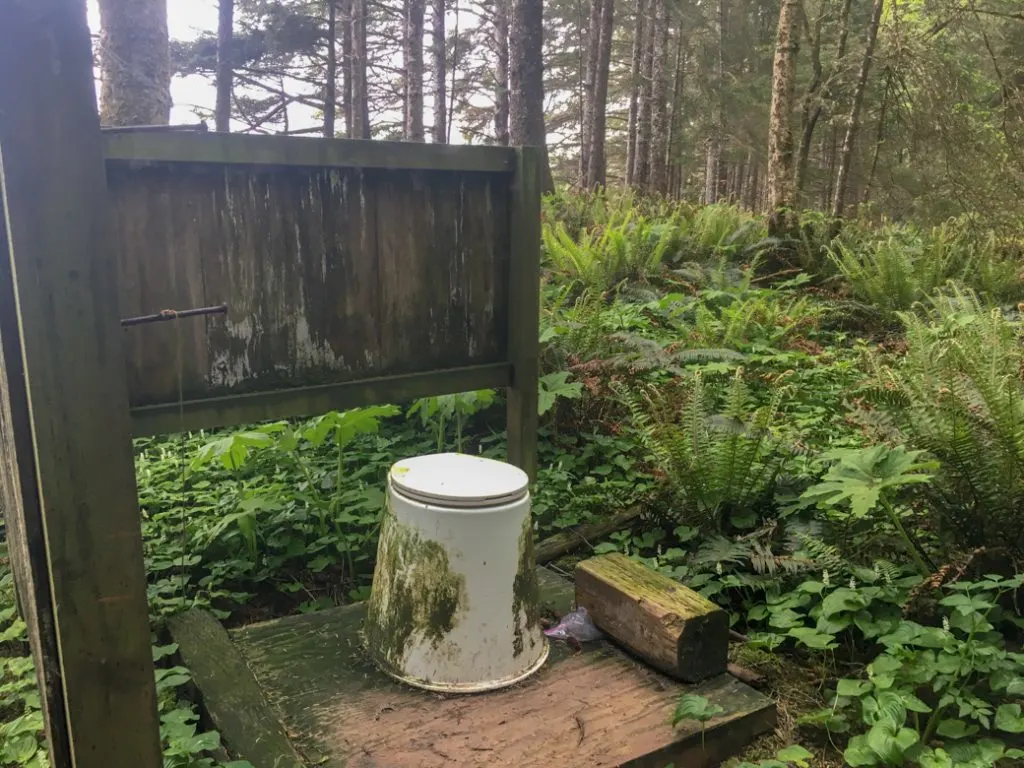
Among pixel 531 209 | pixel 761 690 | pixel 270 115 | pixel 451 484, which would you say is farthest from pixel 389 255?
pixel 270 115

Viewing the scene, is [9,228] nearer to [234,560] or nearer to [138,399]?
[138,399]

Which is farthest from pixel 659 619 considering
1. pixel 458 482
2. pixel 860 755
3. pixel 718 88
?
pixel 718 88

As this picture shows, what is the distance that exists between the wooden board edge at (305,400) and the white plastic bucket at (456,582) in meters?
0.49

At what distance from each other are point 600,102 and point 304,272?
13.0 meters

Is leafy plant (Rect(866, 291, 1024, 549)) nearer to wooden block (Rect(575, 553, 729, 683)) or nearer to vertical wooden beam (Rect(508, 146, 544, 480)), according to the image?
wooden block (Rect(575, 553, 729, 683))

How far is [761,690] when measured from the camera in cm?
258

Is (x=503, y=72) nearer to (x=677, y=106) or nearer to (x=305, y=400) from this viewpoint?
(x=677, y=106)

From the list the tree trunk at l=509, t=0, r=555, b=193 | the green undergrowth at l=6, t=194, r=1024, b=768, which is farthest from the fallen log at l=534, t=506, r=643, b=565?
the tree trunk at l=509, t=0, r=555, b=193

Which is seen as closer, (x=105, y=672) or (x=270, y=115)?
(x=105, y=672)

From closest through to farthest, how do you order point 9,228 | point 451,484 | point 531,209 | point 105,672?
point 9,228 → point 105,672 → point 451,484 → point 531,209

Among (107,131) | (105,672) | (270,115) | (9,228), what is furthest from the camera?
(270,115)

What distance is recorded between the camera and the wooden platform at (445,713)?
2182mm

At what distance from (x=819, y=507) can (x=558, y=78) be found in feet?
78.5

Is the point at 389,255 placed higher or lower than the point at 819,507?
higher
